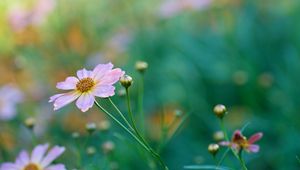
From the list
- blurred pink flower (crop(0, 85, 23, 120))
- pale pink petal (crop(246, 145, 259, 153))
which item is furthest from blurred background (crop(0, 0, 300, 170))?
pale pink petal (crop(246, 145, 259, 153))

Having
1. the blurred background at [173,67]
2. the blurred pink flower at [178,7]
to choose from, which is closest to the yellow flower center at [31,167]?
the blurred background at [173,67]

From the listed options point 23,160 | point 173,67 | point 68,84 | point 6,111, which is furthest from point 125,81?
point 173,67

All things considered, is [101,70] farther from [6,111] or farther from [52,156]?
[6,111]

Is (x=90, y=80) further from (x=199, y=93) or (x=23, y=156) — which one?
(x=199, y=93)

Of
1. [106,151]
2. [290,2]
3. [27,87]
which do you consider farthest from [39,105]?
[106,151]

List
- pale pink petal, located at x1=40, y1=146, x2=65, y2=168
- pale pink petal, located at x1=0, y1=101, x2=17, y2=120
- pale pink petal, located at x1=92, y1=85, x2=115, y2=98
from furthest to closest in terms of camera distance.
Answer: pale pink petal, located at x1=0, y1=101, x2=17, y2=120 → pale pink petal, located at x1=40, y1=146, x2=65, y2=168 → pale pink petal, located at x1=92, y1=85, x2=115, y2=98

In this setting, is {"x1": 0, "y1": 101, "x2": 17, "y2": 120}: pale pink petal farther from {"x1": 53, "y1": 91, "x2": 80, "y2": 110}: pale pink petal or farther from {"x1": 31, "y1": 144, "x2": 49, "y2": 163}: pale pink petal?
{"x1": 53, "y1": 91, "x2": 80, "y2": 110}: pale pink petal

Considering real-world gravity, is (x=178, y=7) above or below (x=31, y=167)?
above
